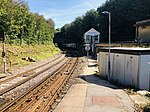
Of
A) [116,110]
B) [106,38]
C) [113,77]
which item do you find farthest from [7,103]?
[106,38]

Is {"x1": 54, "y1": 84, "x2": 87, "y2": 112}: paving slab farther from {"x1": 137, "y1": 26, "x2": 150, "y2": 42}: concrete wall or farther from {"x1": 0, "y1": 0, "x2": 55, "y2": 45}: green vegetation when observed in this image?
{"x1": 137, "y1": 26, "x2": 150, "y2": 42}: concrete wall

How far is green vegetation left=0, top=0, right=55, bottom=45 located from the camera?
2957 centimetres

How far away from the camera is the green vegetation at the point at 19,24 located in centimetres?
2957

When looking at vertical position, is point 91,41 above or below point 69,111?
above

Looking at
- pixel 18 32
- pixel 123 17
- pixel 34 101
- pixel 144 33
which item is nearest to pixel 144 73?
pixel 34 101

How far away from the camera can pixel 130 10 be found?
6950 cm

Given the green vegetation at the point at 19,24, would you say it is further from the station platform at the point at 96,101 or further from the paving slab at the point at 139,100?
the paving slab at the point at 139,100

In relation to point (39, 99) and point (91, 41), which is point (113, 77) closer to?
point (39, 99)

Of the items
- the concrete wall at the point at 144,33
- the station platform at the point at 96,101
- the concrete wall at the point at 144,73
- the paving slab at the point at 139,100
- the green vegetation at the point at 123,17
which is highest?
the green vegetation at the point at 123,17

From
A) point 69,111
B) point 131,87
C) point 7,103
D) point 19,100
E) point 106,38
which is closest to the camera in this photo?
point 69,111

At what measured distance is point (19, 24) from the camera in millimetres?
39094

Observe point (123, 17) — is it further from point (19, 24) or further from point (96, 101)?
point (96, 101)

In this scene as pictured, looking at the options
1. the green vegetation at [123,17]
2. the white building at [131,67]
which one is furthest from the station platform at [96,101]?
the green vegetation at [123,17]

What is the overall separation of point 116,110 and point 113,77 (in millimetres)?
11206
